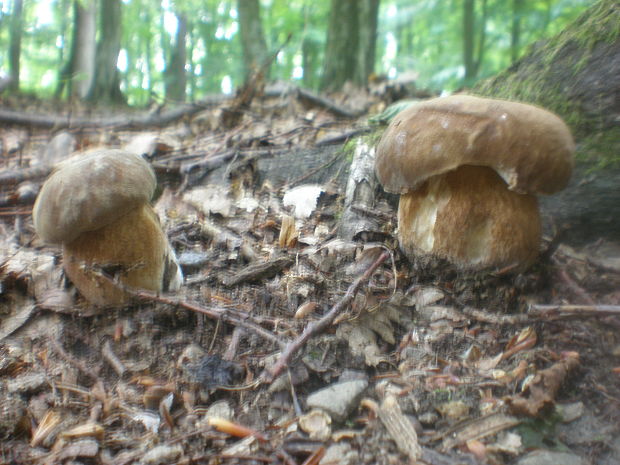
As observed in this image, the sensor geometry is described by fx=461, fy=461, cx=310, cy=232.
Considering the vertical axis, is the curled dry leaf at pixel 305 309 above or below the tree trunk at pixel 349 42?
below

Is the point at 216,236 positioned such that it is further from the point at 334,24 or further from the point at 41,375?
the point at 334,24

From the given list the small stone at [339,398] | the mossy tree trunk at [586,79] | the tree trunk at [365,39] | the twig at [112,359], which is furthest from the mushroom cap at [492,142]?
the tree trunk at [365,39]

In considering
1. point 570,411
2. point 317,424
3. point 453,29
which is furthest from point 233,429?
point 453,29

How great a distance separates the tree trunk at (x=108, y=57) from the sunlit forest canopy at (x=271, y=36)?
19mm

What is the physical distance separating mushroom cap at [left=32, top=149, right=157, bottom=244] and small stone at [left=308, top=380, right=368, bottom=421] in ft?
3.97

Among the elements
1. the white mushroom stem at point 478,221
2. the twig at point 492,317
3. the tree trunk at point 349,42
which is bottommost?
the twig at point 492,317

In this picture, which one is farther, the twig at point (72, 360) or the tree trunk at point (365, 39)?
the tree trunk at point (365, 39)

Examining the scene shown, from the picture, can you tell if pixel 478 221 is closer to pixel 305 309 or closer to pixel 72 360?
pixel 305 309

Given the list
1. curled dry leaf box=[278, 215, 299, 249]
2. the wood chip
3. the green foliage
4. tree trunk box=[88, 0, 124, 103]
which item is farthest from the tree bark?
tree trunk box=[88, 0, 124, 103]

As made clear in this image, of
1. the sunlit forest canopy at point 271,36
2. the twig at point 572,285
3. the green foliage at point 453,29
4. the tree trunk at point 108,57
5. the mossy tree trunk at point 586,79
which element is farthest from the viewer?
the green foliage at point 453,29

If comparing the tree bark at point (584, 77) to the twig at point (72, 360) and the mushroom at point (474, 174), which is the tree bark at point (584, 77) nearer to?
the mushroom at point (474, 174)

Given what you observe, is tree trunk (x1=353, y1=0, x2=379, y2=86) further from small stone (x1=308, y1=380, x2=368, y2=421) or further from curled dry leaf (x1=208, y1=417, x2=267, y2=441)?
curled dry leaf (x1=208, y1=417, x2=267, y2=441)

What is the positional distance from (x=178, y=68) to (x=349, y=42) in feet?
32.8

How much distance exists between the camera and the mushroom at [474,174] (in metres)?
2.01
